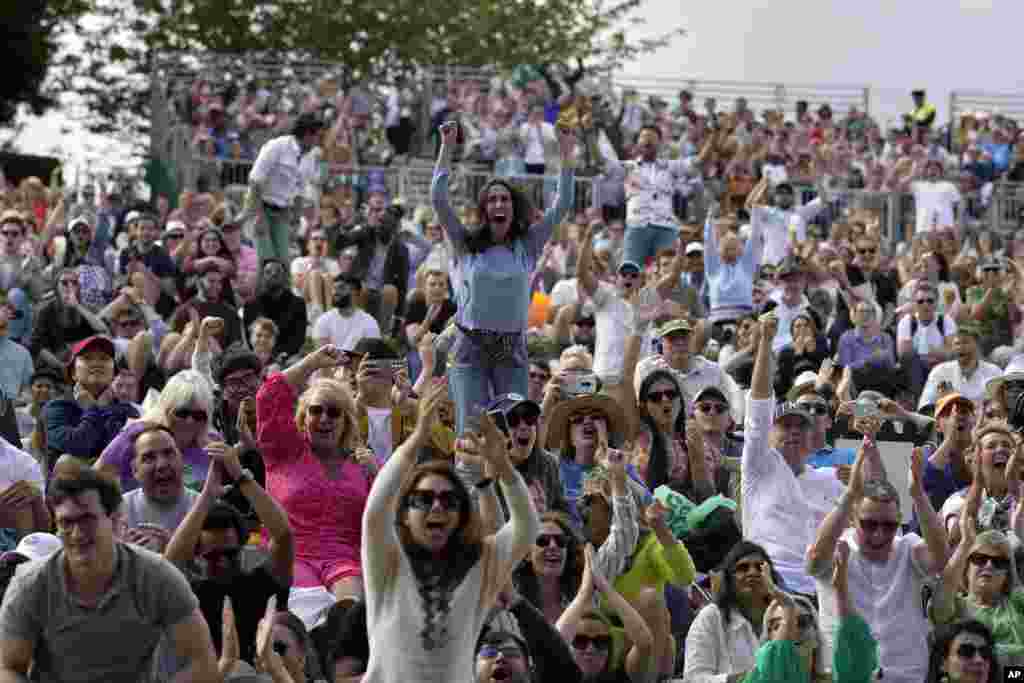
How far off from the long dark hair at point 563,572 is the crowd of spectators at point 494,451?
15 mm

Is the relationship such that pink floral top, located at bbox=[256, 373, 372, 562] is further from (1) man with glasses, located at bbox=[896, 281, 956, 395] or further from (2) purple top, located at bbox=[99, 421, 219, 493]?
(1) man with glasses, located at bbox=[896, 281, 956, 395]

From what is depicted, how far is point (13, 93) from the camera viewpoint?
4503 cm

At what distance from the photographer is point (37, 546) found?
1070 cm

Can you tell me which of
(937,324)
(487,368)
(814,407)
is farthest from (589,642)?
(937,324)

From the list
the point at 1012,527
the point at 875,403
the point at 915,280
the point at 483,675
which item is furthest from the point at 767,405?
the point at 915,280

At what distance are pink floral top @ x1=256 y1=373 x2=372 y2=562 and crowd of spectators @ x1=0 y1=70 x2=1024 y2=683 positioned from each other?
0.01 m

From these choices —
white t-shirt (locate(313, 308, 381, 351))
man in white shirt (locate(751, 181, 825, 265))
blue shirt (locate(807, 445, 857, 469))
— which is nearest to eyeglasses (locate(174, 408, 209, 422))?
blue shirt (locate(807, 445, 857, 469))

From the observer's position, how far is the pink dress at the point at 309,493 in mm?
12172

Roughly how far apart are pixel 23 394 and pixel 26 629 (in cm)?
883

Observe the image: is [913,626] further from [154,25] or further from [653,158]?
[154,25]

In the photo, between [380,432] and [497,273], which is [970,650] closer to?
[497,273]

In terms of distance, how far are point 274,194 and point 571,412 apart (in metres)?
9.95

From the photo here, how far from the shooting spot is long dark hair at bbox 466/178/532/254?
13.8 meters

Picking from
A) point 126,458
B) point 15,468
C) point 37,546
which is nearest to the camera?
point 37,546
